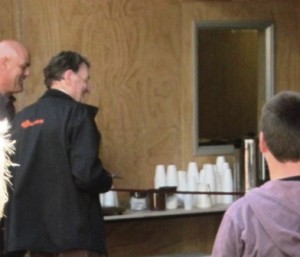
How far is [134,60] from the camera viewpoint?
5281mm

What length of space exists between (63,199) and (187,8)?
199 cm

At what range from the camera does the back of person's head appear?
2.06m

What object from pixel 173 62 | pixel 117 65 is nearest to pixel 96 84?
pixel 117 65

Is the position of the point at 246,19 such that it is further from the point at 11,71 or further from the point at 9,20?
the point at 11,71

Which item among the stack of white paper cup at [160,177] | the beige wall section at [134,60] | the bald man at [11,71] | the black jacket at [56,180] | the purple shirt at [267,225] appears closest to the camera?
the purple shirt at [267,225]

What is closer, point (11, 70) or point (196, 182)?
point (11, 70)

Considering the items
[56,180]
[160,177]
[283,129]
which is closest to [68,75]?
[56,180]

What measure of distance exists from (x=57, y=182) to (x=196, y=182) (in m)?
1.52

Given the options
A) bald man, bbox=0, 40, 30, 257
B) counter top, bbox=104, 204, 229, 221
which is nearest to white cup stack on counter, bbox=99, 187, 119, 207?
counter top, bbox=104, 204, 229, 221

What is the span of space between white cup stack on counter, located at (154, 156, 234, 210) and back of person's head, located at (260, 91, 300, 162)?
2.98 m

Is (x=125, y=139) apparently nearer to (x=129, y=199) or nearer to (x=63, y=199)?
(x=129, y=199)

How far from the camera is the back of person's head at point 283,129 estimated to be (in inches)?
81.0

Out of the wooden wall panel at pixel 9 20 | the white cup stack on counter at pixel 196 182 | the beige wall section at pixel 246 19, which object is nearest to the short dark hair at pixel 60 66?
the wooden wall panel at pixel 9 20

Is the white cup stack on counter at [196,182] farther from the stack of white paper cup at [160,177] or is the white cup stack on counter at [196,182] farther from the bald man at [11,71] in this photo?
the bald man at [11,71]
